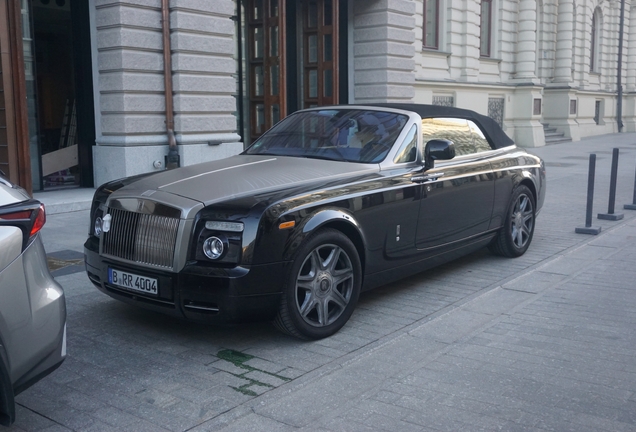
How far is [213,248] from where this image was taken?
454 centimetres

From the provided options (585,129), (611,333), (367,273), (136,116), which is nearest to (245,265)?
(367,273)

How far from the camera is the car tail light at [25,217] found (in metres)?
3.19

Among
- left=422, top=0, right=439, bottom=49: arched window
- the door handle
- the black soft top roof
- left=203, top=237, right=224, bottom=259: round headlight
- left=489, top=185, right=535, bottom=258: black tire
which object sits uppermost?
left=422, top=0, right=439, bottom=49: arched window

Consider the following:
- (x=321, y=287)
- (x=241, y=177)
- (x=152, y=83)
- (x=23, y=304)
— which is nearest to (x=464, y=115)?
(x=241, y=177)

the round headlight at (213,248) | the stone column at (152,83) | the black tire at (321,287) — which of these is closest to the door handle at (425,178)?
the black tire at (321,287)

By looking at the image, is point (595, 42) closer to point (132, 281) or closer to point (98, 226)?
point (98, 226)

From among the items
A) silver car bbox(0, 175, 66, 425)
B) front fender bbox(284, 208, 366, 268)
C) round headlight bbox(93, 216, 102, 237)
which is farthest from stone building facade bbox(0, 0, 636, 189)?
silver car bbox(0, 175, 66, 425)

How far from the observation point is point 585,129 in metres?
31.6

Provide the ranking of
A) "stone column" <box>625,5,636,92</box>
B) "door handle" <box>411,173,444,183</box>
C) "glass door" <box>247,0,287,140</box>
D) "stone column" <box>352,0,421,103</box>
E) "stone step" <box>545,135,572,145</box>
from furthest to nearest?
"stone column" <box>625,5,636,92</box>
"stone step" <box>545,135,572,145</box>
"stone column" <box>352,0,421,103</box>
"glass door" <box>247,0,287,140</box>
"door handle" <box>411,173,444,183</box>

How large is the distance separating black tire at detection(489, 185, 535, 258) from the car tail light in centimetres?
514

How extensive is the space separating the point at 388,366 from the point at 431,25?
67.1 feet

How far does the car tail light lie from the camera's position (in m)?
3.19

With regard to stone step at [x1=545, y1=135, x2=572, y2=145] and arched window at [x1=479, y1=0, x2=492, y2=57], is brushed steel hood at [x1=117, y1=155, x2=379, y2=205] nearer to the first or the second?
arched window at [x1=479, y1=0, x2=492, y2=57]

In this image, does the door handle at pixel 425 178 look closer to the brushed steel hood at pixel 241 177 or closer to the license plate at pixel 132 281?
the brushed steel hood at pixel 241 177
